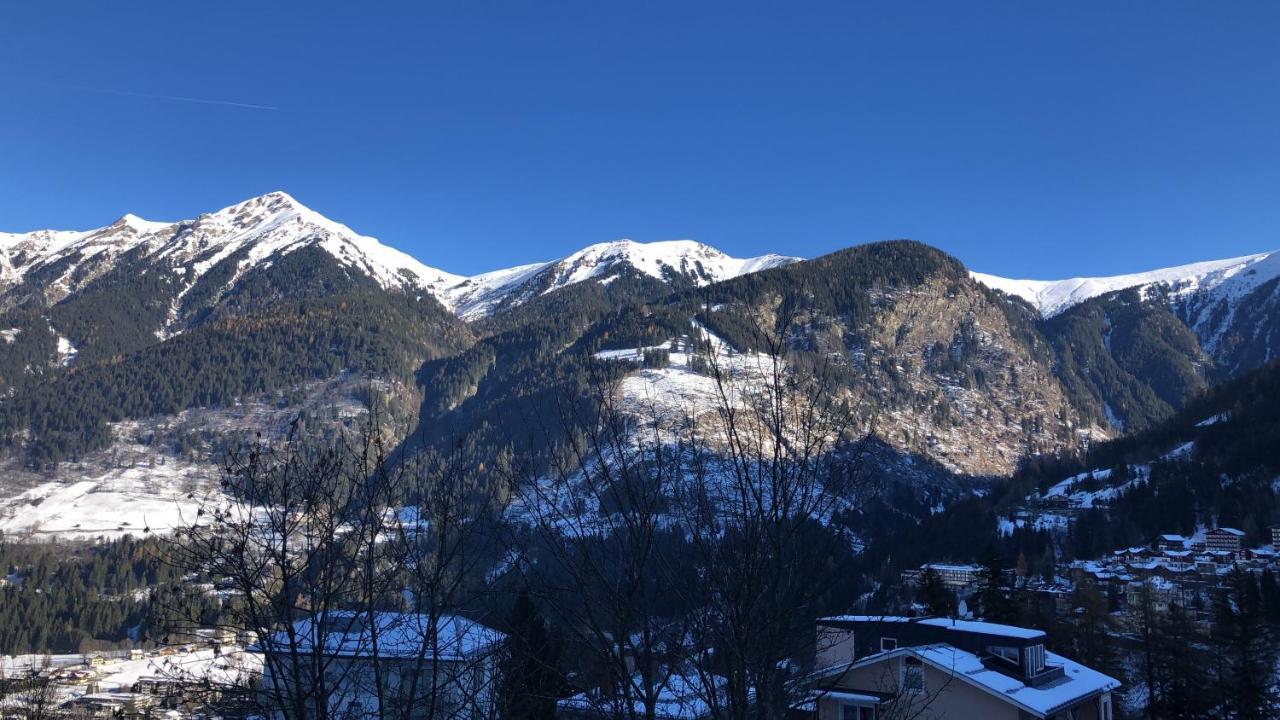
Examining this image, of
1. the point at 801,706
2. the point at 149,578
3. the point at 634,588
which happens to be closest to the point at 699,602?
the point at 634,588

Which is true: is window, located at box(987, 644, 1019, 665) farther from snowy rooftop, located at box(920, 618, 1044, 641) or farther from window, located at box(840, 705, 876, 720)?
window, located at box(840, 705, 876, 720)

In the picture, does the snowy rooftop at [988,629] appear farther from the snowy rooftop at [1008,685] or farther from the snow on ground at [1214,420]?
the snow on ground at [1214,420]

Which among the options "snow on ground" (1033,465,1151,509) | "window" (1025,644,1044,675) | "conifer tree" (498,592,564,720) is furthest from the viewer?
"snow on ground" (1033,465,1151,509)

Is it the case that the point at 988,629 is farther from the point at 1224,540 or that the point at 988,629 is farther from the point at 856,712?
the point at 1224,540

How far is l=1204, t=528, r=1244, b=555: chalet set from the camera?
81.3 meters

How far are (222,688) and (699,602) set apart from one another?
10.9 feet

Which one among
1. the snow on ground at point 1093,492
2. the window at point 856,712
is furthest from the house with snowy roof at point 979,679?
the snow on ground at point 1093,492

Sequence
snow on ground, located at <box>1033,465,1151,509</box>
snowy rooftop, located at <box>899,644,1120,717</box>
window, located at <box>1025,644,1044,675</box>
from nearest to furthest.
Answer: snowy rooftop, located at <box>899,644,1120,717</box> < window, located at <box>1025,644,1044,675</box> < snow on ground, located at <box>1033,465,1151,509</box>

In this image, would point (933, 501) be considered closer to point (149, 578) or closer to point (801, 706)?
point (149, 578)

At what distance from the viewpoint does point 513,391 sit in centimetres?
17375

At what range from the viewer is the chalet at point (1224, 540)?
81.3 meters

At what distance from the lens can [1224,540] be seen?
271 ft

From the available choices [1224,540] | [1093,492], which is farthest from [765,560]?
[1093,492]

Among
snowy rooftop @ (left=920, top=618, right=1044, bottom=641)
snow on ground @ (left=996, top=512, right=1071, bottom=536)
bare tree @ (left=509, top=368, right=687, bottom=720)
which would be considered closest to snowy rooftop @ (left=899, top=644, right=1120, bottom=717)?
snowy rooftop @ (left=920, top=618, right=1044, bottom=641)
